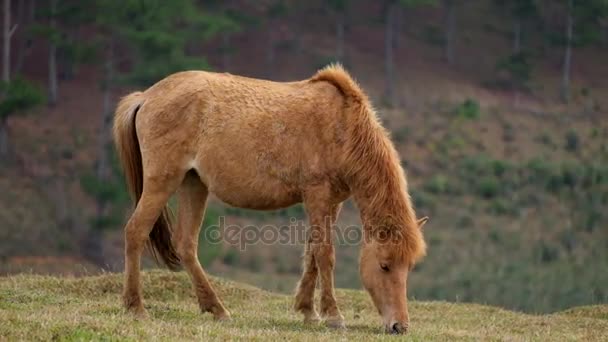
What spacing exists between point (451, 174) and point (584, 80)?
13.4m

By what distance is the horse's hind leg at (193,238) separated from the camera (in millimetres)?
9594

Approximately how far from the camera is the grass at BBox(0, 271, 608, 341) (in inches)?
306

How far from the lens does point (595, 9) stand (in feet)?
132

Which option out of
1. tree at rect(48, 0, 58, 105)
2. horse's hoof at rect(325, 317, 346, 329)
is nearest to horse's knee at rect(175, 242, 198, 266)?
horse's hoof at rect(325, 317, 346, 329)

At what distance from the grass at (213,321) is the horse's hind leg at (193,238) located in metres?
0.15

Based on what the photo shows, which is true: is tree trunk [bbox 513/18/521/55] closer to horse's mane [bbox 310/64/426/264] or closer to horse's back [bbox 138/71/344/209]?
horse's back [bbox 138/71/344/209]

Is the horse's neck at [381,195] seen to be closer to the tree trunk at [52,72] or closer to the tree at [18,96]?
the tree at [18,96]

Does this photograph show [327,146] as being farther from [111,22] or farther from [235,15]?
[235,15]

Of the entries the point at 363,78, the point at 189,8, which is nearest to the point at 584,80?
the point at 363,78

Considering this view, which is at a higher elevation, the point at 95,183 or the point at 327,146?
the point at 327,146

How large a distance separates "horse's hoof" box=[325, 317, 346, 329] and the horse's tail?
6.34 ft

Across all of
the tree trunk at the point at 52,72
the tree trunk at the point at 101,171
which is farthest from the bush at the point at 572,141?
the tree trunk at the point at 52,72

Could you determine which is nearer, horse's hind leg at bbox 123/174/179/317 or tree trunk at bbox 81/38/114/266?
horse's hind leg at bbox 123/174/179/317

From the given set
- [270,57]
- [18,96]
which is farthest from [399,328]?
[270,57]
